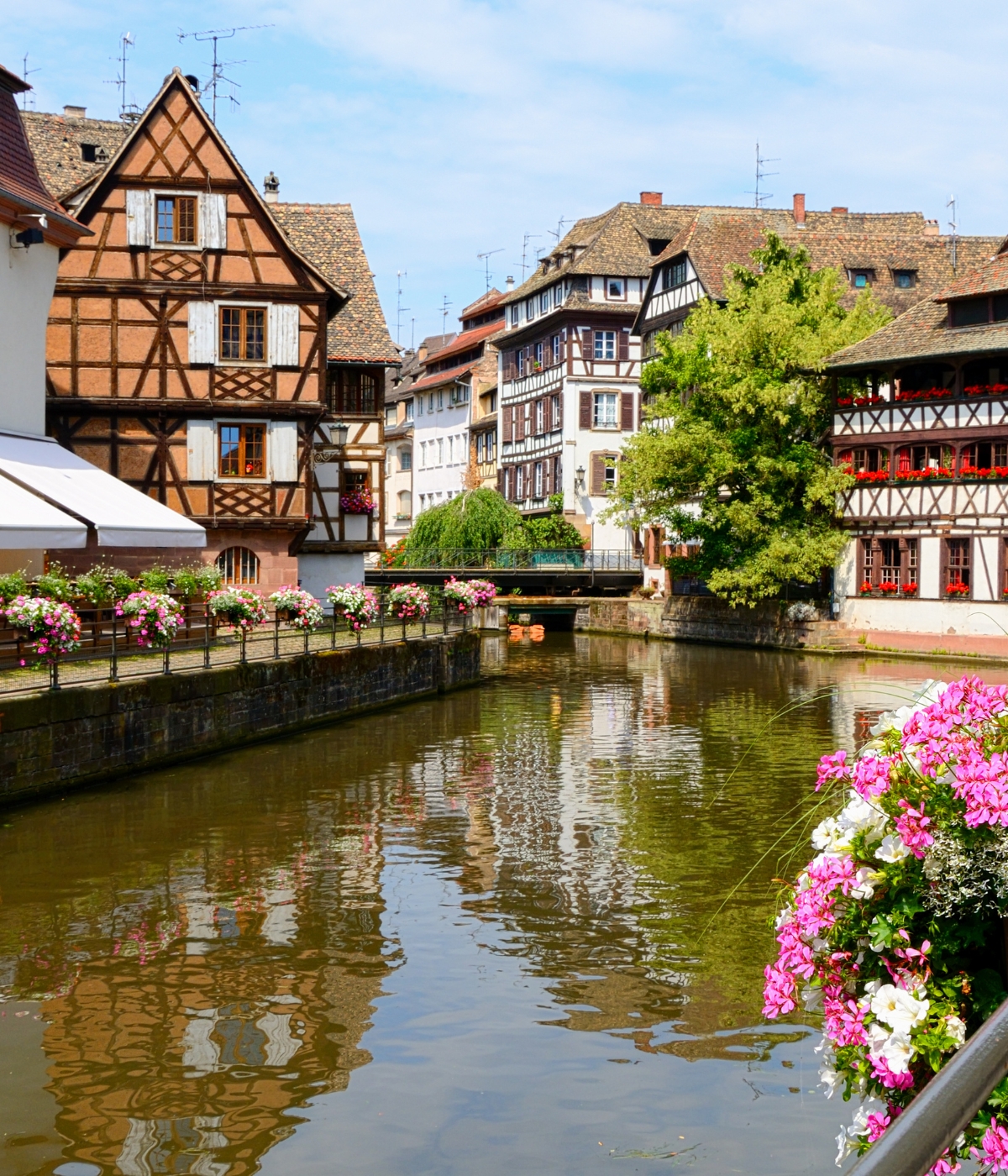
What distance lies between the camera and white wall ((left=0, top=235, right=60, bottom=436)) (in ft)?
78.6

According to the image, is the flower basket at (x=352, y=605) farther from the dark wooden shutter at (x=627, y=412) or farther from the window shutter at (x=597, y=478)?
the dark wooden shutter at (x=627, y=412)

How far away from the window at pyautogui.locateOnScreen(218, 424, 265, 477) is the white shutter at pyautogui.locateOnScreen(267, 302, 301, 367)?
1.52 meters

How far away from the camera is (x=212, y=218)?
3244cm

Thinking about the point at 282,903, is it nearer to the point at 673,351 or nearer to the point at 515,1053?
the point at 515,1053

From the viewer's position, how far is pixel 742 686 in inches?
1300

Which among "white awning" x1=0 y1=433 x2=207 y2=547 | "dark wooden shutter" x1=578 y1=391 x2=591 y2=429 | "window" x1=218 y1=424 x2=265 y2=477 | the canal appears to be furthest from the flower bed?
"dark wooden shutter" x1=578 y1=391 x2=591 y2=429

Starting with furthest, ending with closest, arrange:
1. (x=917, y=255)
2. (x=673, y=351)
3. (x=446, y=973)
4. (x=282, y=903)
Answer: (x=917, y=255) → (x=673, y=351) → (x=282, y=903) → (x=446, y=973)

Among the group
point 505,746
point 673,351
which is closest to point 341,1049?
point 505,746

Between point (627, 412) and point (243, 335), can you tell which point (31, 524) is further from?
point (627, 412)

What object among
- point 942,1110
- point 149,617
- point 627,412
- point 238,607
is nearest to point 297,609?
point 238,607

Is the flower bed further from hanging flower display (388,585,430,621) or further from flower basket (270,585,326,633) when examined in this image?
hanging flower display (388,585,430,621)

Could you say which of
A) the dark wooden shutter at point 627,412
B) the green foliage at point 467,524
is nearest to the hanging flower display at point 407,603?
the green foliage at point 467,524

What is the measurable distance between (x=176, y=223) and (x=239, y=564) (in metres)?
7.40

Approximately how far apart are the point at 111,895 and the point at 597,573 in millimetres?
45923
